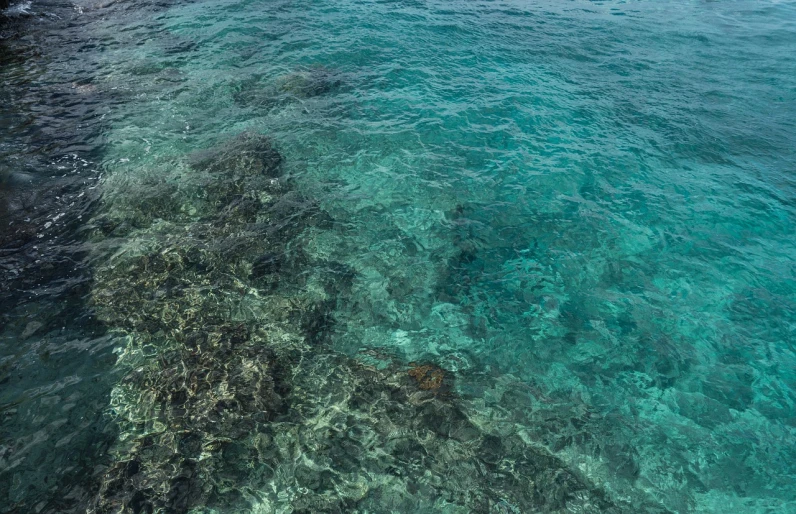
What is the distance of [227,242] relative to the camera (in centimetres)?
1186

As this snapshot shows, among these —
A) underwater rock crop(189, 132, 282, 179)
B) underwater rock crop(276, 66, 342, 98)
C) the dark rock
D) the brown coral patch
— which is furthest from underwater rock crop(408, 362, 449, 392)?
underwater rock crop(276, 66, 342, 98)

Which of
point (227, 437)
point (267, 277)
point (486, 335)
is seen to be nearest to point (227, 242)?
point (267, 277)

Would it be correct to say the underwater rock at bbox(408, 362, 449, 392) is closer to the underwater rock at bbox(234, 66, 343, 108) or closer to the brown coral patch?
the brown coral patch

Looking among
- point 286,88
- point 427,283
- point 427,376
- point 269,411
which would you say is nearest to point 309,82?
point 286,88

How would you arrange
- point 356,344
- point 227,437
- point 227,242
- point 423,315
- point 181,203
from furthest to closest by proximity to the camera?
point 181,203 → point 227,242 → point 423,315 → point 356,344 → point 227,437

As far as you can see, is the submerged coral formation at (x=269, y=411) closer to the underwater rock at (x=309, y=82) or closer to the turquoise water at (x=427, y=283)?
the turquoise water at (x=427, y=283)

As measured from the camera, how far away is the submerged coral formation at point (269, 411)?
7547 mm

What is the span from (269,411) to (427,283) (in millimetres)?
5327

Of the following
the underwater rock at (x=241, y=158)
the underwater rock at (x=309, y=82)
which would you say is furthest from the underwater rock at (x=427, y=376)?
the underwater rock at (x=309, y=82)

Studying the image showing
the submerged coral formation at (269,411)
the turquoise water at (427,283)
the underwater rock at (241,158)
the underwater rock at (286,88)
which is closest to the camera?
the submerged coral formation at (269,411)

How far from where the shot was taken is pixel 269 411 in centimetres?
852

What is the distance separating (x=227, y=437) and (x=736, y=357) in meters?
12.1

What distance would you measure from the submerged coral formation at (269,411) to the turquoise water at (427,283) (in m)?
0.05

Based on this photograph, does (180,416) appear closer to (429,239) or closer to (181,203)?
(181,203)
